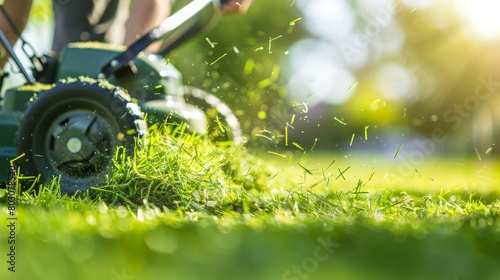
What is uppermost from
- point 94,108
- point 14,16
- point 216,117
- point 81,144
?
point 14,16

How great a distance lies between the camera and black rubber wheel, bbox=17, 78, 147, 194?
2.76 m

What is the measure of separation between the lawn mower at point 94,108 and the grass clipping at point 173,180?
8 cm

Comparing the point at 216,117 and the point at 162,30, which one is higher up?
the point at 162,30

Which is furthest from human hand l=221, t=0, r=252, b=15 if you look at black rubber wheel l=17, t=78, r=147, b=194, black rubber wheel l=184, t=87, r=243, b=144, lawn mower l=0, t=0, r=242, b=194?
black rubber wheel l=17, t=78, r=147, b=194

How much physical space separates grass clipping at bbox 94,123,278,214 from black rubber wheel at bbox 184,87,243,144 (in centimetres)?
59

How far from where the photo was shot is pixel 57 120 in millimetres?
2863

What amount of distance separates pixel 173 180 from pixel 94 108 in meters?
0.45

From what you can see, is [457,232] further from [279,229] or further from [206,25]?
[206,25]

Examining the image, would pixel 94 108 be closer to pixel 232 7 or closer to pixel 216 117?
pixel 216 117

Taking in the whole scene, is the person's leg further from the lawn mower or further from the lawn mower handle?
the lawn mower handle

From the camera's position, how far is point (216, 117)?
365 cm

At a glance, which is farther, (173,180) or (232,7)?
(232,7)

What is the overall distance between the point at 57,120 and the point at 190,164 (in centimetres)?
55

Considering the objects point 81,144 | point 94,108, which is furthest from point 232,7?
point 81,144
